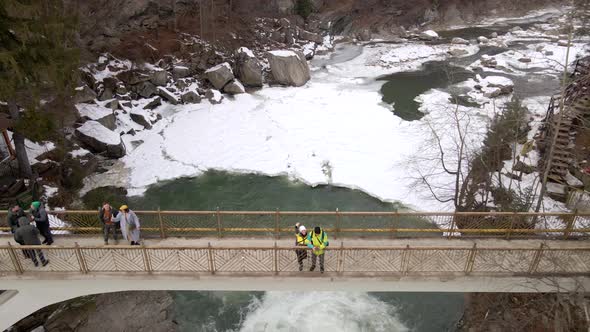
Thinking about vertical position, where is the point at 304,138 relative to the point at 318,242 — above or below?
below

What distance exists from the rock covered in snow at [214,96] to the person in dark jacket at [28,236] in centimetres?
2231

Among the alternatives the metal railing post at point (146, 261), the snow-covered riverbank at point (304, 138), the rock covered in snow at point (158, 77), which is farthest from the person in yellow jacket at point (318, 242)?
the rock covered in snow at point (158, 77)

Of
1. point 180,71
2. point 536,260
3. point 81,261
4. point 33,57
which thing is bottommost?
point 536,260

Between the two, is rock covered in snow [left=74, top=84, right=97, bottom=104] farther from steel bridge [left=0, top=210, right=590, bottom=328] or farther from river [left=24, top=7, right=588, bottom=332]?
steel bridge [left=0, top=210, right=590, bottom=328]

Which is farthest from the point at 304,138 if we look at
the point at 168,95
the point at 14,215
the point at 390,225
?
the point at 14,215

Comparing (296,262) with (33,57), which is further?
(33,57)

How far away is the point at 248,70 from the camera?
35.9 meters

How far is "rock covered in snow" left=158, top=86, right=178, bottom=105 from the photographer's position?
3281cm

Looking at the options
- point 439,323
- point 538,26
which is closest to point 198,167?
point 439,323

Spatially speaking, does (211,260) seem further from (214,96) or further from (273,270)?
(214,96)

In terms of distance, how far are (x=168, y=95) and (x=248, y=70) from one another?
7.04 meters

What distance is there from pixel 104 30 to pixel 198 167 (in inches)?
687

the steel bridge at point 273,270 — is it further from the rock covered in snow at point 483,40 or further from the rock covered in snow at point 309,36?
the rock covered in snow at point 483,40

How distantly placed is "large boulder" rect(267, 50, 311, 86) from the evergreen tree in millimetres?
19419
